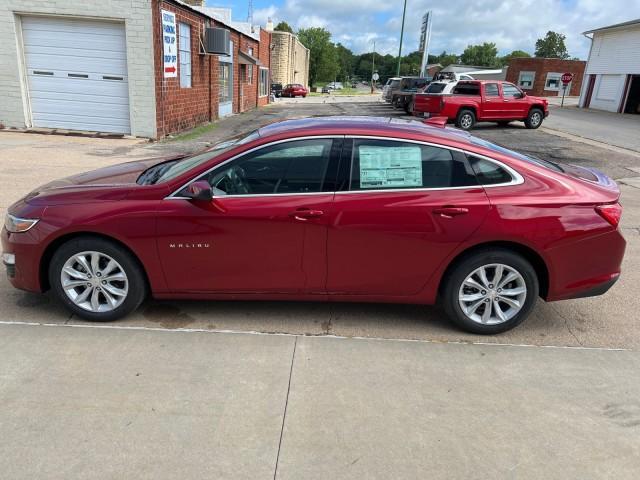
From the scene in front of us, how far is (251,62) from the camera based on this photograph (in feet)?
87.5

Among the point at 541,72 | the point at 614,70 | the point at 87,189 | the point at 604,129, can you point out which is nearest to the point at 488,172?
the point at 87,189

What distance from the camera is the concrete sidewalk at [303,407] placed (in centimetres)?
260

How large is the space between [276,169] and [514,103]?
18224mm

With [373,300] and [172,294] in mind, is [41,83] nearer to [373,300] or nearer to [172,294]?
[172,294]

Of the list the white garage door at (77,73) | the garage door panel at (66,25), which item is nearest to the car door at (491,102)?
the white garage door at (77,73)

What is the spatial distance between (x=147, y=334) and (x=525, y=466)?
2642mm

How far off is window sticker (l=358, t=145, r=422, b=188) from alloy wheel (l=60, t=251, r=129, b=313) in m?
1.95

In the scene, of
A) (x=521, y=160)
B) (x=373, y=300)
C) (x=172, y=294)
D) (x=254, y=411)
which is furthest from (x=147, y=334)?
(x=521, y=160)

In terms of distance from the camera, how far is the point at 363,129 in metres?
3.88

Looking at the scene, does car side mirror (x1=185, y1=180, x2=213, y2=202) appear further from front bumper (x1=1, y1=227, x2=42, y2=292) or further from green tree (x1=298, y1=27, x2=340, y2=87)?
green tree (x1=298, y1=27, x2=340, y2=87)

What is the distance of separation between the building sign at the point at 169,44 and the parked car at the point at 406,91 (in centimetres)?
1271

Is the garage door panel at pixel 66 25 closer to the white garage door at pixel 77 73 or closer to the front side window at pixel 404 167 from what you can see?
the white garage door at pixel 77 73

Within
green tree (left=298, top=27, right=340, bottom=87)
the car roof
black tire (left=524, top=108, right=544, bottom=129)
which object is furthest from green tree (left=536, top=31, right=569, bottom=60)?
the car roof

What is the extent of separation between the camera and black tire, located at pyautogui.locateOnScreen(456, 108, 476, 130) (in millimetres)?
19031
